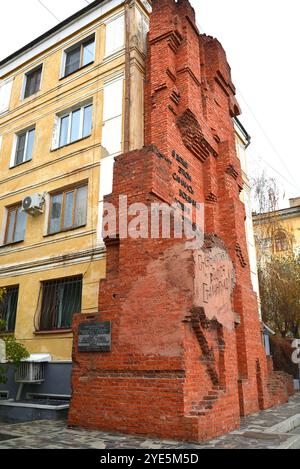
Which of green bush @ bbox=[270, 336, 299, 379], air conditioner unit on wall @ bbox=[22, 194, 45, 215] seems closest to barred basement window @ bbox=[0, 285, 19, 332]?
air conditioner unit on wall @ bbox=[22, 194, 45, 215]

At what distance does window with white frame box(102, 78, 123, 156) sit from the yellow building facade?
0.04m

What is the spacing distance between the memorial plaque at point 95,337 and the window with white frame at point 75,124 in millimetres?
6378

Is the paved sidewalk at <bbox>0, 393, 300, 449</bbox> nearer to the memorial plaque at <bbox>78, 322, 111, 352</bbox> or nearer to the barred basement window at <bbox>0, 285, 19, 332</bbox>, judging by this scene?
the memorial plaque at <bbox>78, 322, 111, 352</bbox>

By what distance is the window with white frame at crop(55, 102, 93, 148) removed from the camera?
1198 cm

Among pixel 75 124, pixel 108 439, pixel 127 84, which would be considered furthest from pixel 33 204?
pixel 108 439

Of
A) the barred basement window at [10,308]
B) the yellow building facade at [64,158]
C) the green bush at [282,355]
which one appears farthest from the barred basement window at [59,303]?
the green bush at [282,355]

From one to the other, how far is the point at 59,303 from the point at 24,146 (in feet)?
19.9

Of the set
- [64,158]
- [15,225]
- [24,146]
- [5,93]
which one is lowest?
[15,225]

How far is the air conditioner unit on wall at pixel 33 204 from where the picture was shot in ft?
37.7

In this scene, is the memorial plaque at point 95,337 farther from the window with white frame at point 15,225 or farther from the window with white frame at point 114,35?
the window with white frame at point 114,35

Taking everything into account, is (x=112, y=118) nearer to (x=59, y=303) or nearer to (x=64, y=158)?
(x=64, y=158)

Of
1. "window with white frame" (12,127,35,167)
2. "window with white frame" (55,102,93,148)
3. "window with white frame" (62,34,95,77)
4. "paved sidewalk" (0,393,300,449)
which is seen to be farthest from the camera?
"window with white frame" (12,127,35,167)

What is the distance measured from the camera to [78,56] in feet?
43.7
